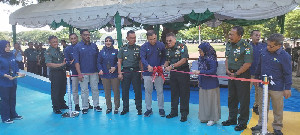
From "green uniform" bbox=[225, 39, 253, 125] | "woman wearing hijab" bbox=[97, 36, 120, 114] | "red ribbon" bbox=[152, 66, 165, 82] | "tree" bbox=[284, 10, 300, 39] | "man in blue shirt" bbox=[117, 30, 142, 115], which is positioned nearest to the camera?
"green uniform" bbox=[225, 39, 253, 125]

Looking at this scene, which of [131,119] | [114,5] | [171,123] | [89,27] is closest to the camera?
[171,123]

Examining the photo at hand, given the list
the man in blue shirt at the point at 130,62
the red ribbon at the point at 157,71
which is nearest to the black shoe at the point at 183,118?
the red ribbon at the point at 157,71

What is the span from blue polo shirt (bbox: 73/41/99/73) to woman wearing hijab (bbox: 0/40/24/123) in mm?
1191

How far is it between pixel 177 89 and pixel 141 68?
0.97 metres

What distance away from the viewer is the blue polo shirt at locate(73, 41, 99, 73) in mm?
5180

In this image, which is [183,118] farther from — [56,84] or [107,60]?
[56,84]

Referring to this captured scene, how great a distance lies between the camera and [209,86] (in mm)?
4293

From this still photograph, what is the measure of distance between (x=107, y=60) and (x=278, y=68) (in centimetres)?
329

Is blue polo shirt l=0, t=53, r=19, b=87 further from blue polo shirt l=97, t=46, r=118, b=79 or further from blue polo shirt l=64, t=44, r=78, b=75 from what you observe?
blue polo shirt l=97, t=46, r=118, b=79

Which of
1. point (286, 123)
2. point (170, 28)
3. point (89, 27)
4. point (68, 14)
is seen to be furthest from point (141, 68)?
→ point (170, 28)

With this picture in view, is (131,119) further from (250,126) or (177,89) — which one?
(250,126)

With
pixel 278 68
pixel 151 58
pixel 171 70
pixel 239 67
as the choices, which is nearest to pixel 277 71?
pixel 278 68

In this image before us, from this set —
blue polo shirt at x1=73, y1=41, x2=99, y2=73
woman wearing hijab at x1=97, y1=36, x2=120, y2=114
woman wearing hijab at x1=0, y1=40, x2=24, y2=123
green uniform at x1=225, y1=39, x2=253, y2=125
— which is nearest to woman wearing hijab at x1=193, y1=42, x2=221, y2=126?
green uniform at x1=225, y1=39, x2=253, y2=125

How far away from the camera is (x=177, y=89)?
4789mm
